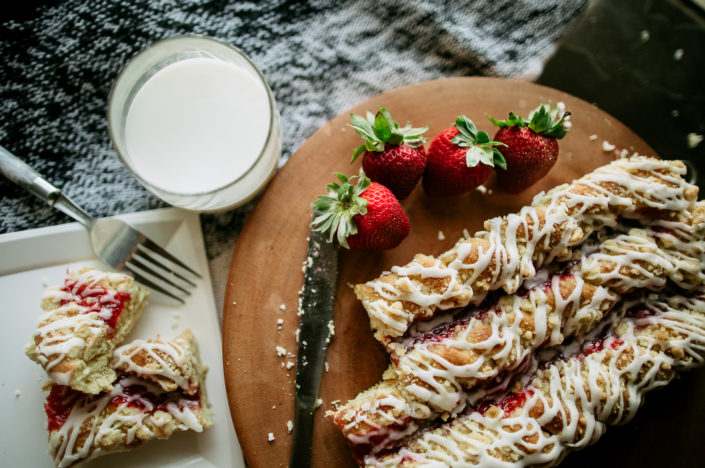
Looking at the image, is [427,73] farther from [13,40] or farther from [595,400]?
[13,40]

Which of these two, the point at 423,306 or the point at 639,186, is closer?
the point at 423,306

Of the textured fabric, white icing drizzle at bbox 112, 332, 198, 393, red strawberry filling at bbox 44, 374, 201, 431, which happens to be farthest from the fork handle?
red strawberry filling at bbox 44, 374, 201, 431

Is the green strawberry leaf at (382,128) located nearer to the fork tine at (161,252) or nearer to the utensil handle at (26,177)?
the fork tine at (161,252)

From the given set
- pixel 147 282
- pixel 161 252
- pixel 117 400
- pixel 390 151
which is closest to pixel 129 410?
pixel 117 400

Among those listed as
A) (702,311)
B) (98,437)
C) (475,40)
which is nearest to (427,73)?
(475,40)

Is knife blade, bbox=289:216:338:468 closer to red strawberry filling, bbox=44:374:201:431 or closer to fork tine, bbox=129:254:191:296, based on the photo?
red strawberry filling, bbox=44:374:201:431

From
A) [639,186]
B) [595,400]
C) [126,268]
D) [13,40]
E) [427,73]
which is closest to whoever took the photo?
[595,400]

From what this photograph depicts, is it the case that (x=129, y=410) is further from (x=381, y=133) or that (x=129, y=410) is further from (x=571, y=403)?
(x=571, y=403)
